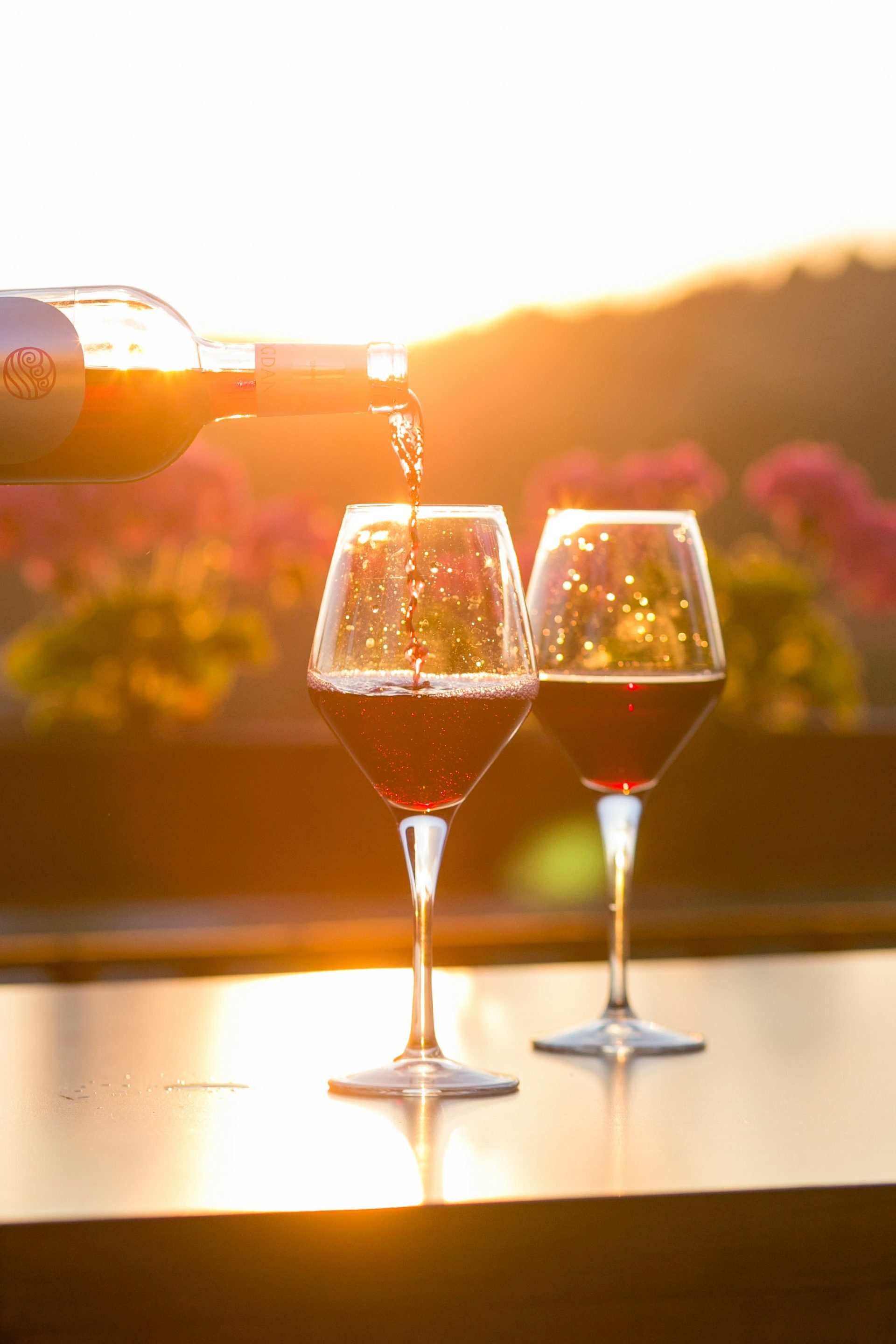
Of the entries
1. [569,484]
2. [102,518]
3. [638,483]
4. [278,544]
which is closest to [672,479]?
[638,483]

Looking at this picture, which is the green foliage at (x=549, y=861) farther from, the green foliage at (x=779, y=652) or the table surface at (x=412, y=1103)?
the table surface at (x=412, y=1103)

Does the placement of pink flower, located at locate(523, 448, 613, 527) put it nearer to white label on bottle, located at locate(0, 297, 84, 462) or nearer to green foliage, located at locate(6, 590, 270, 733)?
green foliage, located at locate(6, 590, 270, 733)

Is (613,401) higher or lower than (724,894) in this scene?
higher

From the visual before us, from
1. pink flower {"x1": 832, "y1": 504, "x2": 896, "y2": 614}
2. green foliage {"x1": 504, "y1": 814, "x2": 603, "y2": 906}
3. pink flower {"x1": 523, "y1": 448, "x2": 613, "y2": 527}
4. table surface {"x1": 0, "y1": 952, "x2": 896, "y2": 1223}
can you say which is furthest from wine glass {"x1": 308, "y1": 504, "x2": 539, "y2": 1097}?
pink flower {"x1": 832, "y1": 504, "x2": 896, "y2": 614}

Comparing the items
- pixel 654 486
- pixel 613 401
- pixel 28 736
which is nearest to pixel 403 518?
pixel 28 736

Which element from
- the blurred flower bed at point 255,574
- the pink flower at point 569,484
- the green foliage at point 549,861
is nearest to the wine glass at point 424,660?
the green foliage at point 549,861

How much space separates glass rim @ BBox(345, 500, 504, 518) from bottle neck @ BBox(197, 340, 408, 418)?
0.50 feet

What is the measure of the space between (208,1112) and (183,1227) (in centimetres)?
20

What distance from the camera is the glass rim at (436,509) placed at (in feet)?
3.37

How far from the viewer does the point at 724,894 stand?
386cm

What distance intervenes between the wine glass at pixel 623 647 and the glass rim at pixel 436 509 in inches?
7.4

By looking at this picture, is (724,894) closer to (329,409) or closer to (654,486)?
(654,486)

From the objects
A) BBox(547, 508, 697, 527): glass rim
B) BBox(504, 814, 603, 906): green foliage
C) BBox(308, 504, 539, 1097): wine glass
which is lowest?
BBox(308, 504, 539, 1097): wine glass

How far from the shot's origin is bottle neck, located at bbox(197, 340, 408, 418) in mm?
1163
